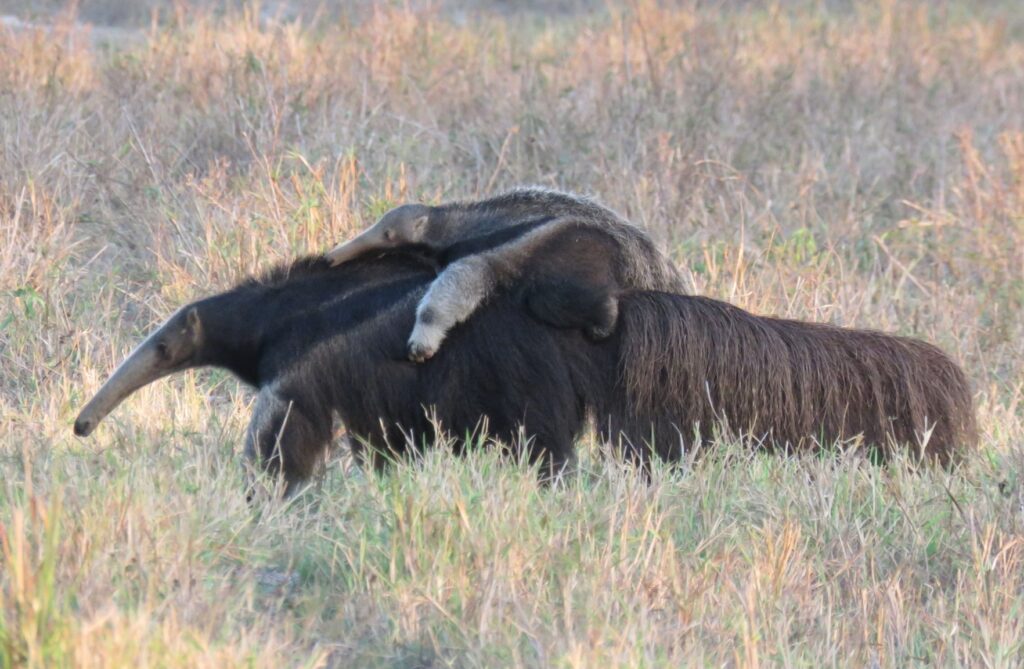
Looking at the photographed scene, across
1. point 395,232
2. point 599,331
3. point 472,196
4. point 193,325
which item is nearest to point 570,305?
point 599,331

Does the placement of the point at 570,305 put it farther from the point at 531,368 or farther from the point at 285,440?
the point at 285,440

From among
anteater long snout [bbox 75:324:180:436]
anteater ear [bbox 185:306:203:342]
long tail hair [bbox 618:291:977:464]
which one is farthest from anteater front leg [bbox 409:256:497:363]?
anteater long snout [bbox 75:324:180:436]

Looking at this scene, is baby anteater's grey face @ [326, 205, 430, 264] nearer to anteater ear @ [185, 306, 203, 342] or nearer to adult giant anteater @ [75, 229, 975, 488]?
adult giant anteater @ [75, 229, 975, 488]

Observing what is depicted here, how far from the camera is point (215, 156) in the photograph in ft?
27.7

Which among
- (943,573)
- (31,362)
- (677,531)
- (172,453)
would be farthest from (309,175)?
(943,573)

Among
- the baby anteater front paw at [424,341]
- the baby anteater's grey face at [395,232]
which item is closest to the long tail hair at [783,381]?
the baby anteater front paw at [424,341]

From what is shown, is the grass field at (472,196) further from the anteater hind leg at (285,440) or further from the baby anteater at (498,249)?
the baby anteater at (498,249)

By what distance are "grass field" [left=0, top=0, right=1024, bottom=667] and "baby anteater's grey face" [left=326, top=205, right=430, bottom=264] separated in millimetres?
841

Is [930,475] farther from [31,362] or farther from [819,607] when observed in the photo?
[31,362]

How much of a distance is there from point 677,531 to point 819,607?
24.6 inches

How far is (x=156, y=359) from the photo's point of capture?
501cm

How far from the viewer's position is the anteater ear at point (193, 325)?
4.96 meters

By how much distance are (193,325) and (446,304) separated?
2.91 ft

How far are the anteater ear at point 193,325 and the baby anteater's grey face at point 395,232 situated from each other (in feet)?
1.86
